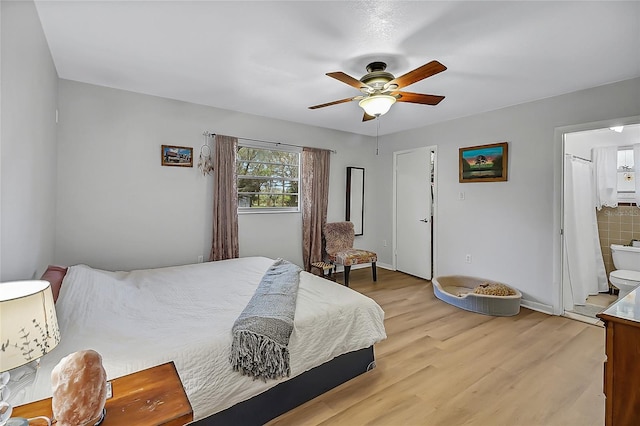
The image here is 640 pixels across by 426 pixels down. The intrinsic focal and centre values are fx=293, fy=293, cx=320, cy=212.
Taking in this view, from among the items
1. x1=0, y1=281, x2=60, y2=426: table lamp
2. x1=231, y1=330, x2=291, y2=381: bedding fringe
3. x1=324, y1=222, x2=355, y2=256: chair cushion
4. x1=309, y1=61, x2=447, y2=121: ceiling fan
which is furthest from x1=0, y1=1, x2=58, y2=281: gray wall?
x1=324, y1=222, x2=355, y2=256: chair cushion

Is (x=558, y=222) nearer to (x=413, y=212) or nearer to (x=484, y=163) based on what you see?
(x=484, y=163)

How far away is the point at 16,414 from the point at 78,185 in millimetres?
2640

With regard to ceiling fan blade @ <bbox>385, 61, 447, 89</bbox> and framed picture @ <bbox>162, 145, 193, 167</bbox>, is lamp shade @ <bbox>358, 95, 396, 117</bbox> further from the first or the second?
framed picture @ <bbox>162, 145, 193, 167</bbox>

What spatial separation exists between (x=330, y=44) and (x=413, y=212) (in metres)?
3.29

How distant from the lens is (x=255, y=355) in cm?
158

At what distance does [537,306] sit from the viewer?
11.2 feet

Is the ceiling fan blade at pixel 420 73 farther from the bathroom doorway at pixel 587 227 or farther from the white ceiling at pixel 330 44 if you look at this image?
the bathroom doorway at pixel 587 227

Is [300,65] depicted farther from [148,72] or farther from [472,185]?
[472,185]

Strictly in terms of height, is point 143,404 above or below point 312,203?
below

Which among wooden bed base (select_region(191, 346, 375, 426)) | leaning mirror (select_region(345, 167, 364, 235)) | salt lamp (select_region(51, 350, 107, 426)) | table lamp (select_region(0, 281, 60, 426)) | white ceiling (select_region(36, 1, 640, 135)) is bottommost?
wooden bed base (select_region(191, 346, 375, 426))

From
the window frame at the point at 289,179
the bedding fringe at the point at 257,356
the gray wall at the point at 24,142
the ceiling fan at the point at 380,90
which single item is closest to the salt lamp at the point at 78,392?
the bedding fringe at the point at 257,356

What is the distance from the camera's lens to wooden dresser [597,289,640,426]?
122 cm

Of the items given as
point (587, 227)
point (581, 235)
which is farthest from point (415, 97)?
point (587, 227)

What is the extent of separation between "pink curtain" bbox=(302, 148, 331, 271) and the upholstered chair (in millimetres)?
158
